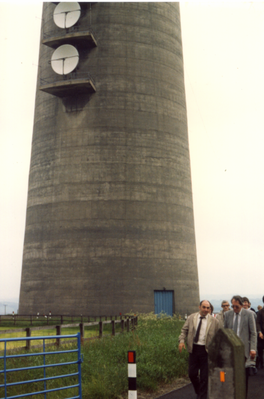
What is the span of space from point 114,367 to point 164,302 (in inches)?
855

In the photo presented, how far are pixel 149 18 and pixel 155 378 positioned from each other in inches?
1179

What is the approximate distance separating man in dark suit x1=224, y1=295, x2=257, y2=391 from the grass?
2.49 metres

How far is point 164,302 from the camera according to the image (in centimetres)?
3312

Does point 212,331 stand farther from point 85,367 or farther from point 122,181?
point 122,181

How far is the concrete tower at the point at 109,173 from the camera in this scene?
107 ft

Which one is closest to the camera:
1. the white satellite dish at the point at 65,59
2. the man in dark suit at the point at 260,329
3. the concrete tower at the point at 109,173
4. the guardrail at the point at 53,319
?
the man in dark suit at the point at 260,329

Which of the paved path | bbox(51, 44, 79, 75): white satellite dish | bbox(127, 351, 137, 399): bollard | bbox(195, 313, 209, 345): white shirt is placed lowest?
the paved path

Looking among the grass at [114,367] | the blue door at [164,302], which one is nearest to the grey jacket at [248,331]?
the grass at [114,367]

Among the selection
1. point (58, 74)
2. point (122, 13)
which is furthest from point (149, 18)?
point (58, 74)

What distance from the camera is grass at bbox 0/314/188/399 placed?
1020 cm

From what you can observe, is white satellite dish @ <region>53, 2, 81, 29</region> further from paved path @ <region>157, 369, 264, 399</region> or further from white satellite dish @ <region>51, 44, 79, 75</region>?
paved path @ <region>157, 369, 264, 399</region>

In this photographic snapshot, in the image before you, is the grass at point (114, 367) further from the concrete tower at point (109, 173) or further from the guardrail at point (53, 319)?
the concrete tower at point (109, 173)

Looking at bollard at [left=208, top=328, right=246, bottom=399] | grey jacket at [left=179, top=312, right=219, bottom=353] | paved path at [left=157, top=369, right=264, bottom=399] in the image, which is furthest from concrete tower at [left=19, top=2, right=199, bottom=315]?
bollard at [left=208, top=328, right=246, bottom=399]

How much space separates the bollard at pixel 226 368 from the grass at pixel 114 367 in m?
3.15
